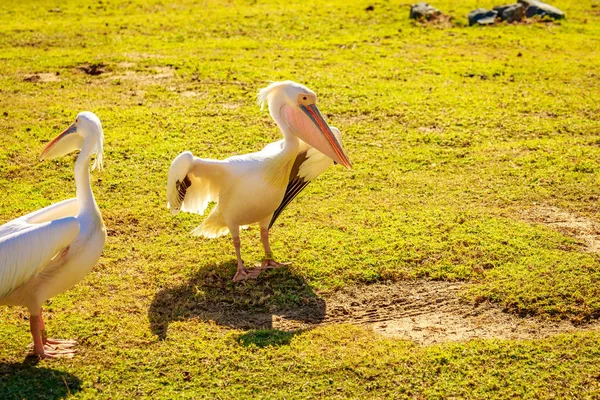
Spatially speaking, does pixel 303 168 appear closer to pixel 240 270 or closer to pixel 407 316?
pixel 240 270

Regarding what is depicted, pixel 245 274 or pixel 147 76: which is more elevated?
pixel 147 76

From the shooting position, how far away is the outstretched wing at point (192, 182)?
5965 mm

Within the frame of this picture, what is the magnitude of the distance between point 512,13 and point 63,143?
11064 millimetres

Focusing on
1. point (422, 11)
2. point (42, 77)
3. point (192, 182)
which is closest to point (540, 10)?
point (422, 11)

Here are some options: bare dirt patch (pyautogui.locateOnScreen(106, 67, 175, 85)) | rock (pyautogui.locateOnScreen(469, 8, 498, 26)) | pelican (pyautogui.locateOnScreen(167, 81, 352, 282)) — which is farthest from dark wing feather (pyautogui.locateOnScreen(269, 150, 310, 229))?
rock (pyautogui.locateOnScreen(469, 8, 498, 26))

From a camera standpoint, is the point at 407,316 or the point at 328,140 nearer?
the point at 407,316

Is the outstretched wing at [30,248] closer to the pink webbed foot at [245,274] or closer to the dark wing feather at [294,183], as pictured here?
the pink webbed foot at [245,274]

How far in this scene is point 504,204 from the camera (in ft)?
25.2

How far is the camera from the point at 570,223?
727 cm

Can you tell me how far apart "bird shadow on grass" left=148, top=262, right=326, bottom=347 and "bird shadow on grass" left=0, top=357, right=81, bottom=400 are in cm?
78

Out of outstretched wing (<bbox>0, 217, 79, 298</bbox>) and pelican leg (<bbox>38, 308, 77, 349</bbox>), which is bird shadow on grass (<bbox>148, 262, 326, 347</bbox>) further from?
outstretched wing (<bbox>0, 217, 79, 298</bbox>)

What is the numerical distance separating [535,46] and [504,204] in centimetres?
637

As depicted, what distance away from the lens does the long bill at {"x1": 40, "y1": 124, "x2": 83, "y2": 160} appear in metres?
5.66

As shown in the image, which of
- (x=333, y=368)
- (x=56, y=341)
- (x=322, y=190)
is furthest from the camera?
(x=322, y=190)
